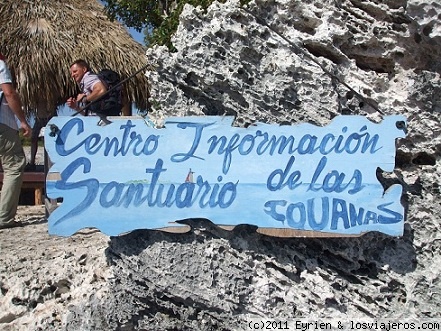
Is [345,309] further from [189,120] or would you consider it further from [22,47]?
[22,47]

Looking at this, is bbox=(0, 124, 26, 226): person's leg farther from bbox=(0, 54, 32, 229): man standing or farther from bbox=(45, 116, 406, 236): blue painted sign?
bbox=(45, 116, 406, 236): blue painted sign

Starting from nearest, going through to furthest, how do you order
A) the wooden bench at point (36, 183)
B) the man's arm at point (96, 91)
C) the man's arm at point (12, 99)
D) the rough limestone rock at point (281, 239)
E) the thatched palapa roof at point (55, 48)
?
the rough limestone rock at point (281, 239) < the man's arm at point (96, 91) < the man's arm at point (12, 99) < the wooden bench at point (36, 183) < the thatched palapa roof at point (55, 48)

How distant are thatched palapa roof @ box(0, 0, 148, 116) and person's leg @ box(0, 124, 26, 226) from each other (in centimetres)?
355

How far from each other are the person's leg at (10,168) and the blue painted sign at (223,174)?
1.14 metres

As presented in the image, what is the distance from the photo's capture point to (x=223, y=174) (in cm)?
282

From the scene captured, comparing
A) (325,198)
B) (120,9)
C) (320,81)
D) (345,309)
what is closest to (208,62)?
(320,81)

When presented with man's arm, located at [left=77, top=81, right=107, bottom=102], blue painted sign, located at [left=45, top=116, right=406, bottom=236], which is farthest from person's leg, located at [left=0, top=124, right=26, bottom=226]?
blue painted sign, located at [left=45, top=116, right=406, bottom=236]

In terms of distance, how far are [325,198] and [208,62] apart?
1007 millimetres

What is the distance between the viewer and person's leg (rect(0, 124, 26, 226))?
391 centimetres

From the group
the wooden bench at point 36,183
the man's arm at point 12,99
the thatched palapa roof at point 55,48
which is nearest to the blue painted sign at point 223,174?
the man's arm at point 12,99

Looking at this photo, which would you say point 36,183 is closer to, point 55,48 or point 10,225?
point 55,48

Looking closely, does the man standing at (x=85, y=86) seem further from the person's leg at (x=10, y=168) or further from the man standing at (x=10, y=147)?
the person's leg at (x=10, y=168)

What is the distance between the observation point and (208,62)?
3.01 m

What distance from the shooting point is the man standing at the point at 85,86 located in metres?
3.65
